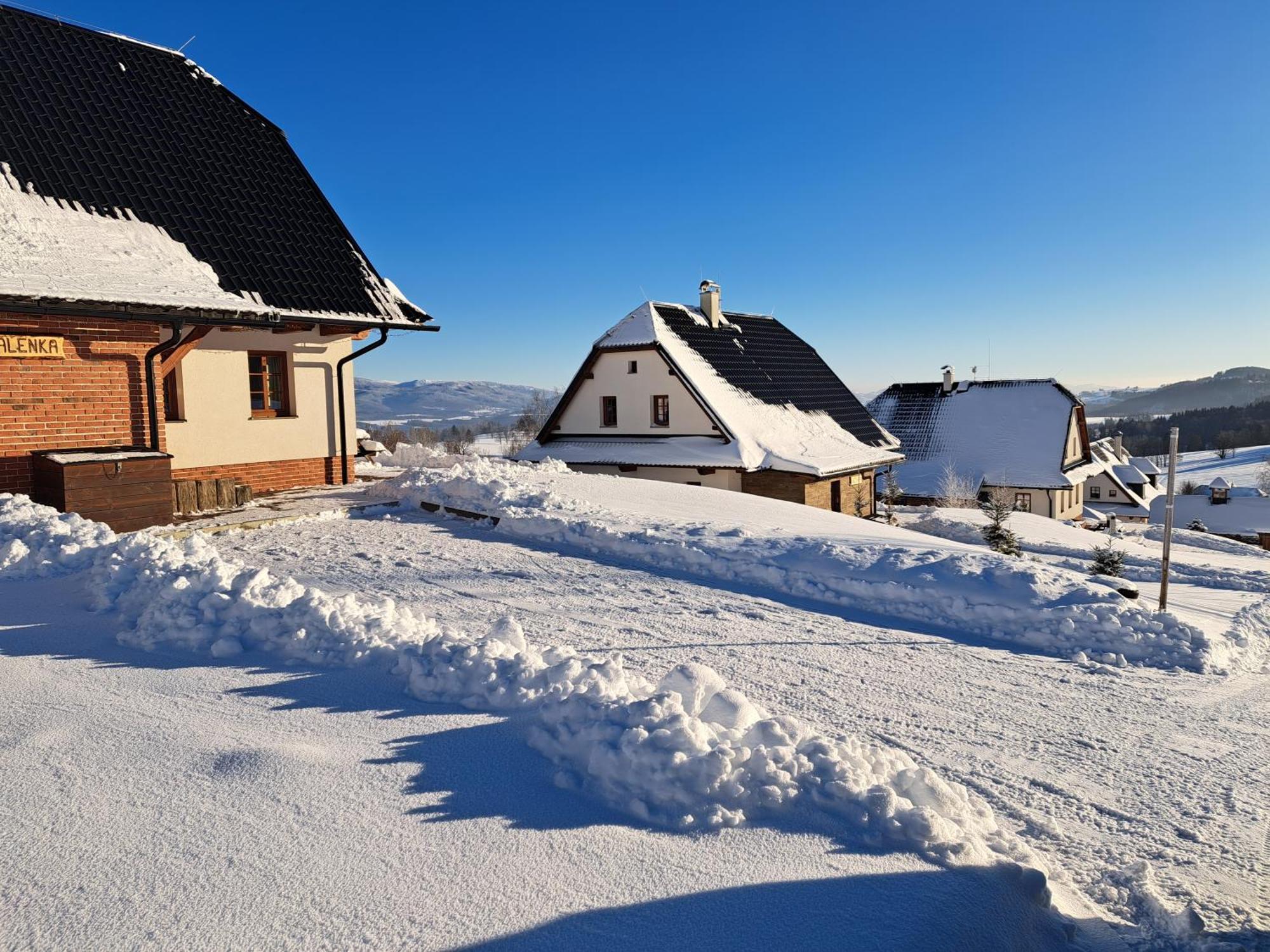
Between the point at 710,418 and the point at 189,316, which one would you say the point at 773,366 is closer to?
the point at 710,418

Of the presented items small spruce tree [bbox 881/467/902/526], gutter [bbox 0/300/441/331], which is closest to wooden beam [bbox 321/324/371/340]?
gutter [bbox 0/300/441/331]

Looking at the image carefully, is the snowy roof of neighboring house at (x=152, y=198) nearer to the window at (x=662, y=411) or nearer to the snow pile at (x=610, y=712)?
the snow pile at (x=610, y=712)

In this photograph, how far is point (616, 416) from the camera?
22.3 m

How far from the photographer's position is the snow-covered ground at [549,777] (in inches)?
118

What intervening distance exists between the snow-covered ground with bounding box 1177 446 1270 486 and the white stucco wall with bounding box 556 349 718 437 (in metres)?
69.8

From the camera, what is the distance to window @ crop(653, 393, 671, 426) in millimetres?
21312

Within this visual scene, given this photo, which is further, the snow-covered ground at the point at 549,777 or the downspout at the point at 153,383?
the downspout at the point at 153,383

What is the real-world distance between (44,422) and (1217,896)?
38.3 ft

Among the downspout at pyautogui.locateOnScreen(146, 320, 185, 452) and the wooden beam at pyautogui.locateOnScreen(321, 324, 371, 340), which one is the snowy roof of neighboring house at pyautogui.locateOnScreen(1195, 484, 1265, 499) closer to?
the wooden beam at pyautogui.locateOnScreen(321, 324, 371, 340)

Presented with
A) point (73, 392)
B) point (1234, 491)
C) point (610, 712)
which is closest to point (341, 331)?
point (73, 392)

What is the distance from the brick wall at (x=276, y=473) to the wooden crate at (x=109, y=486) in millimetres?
1887

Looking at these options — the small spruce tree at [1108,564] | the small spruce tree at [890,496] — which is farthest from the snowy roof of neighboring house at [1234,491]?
the small spruce tree at [1108,564]

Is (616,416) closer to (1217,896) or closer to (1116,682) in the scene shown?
(1116,682)

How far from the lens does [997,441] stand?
110ft
